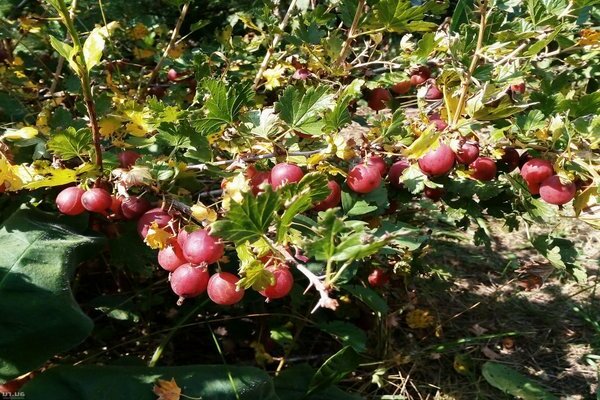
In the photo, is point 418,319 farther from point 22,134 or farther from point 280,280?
point 22,134

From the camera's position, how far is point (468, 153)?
1.04 m

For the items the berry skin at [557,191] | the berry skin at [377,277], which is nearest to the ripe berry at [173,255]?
the berry skin at [557,191]

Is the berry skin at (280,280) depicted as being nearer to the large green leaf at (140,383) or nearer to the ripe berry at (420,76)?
the large green leaf at (140,383)

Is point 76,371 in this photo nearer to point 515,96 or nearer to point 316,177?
point 316,177

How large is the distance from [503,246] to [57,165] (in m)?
2.00

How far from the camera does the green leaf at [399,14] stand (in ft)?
3.52

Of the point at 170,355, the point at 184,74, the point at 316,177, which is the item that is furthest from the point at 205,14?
the point at 316,177

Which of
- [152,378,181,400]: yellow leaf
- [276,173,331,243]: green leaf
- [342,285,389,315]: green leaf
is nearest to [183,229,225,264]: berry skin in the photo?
[276,173,331,243]: green leaf

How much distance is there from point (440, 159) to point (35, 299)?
72 centimetres

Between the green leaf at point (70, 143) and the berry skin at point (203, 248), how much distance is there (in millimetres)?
269

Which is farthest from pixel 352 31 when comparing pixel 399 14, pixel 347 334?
pixel 347 334

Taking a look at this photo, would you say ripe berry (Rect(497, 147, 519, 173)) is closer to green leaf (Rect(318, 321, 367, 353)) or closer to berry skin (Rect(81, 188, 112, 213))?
green leaf (Rect(318, 321, 367, 353))

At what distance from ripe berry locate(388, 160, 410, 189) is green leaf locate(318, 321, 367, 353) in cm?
43

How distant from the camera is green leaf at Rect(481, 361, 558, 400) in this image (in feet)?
5.27
